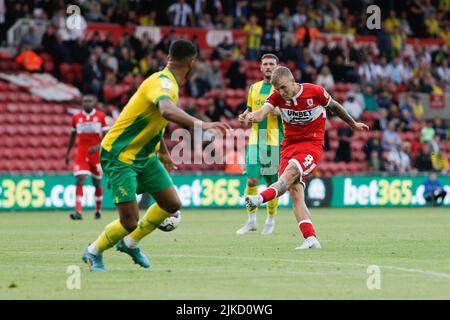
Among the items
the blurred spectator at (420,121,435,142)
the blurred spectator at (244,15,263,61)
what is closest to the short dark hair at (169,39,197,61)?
the blurred spectator at (420,121,435,142)

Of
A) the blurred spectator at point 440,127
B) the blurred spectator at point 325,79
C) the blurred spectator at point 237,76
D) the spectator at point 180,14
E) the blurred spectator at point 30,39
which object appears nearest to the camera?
the blurred spectator at point 30,39

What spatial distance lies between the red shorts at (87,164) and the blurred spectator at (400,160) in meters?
10.3

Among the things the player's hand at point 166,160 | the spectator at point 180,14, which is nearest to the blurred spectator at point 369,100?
the spectator at point 180,14

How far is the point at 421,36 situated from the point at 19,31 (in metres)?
15.1

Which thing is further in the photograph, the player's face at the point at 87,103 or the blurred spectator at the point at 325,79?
the blurred spectator at the point at 325,79

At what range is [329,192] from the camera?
89.4 ft

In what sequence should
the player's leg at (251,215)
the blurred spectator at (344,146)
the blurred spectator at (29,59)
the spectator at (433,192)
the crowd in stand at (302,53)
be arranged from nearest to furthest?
the player's leg at (251,215), the blurred spectator at (29,59), the crowd in stand at (302,53), the spectator at (433,192), the blurred spectator at (344,146)

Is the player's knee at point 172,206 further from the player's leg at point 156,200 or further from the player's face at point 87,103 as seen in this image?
the player's face at point 87,103

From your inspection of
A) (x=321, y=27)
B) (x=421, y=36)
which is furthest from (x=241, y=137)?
(x=421, y=36)

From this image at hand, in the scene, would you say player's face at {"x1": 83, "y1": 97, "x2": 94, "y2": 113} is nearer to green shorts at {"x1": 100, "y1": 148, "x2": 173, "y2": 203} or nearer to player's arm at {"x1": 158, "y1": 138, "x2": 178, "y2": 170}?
player's arm at {"x1": 158, "y1": 138, "x2": 178, "y2": 170}

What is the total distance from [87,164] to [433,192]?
10.9m

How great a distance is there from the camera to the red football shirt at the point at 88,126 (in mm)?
21484

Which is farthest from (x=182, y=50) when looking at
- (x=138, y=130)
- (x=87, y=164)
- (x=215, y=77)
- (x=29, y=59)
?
(x=215, y=77)

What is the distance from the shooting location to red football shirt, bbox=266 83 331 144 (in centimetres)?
1309
